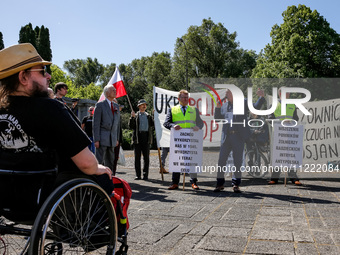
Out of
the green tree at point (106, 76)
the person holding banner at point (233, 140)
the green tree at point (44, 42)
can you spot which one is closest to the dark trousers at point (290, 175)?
the person holding banner at point (233, 140)

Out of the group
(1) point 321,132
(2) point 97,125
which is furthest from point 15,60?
(1) point 321,132

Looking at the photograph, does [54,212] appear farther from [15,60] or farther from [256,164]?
[256,164]

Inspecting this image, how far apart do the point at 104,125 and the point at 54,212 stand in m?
4.70

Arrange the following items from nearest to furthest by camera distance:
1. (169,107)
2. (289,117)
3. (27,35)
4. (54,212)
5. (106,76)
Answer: (54,212) < (289,117) < (169,107) < (27,35) < (106,76)

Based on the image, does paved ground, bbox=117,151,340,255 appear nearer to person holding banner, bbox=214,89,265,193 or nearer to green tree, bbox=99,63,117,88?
person holding banner, bbox=214,89,265,193

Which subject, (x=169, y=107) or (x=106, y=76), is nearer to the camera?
(x=169, y=107)

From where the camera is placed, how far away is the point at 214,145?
10.3 m

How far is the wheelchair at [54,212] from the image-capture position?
2047 millimetres

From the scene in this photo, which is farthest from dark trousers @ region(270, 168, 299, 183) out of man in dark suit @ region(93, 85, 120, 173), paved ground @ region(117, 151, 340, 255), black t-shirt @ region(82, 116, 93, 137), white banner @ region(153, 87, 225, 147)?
black t-shirt @ region(82, 116, 93, 137)

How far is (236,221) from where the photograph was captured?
4562 mm

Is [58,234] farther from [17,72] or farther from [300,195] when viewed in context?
[300,195]

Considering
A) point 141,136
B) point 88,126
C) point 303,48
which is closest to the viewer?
point 88,126

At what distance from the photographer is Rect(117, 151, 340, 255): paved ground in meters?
3.52

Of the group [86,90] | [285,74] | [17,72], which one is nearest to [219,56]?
[285,74]
